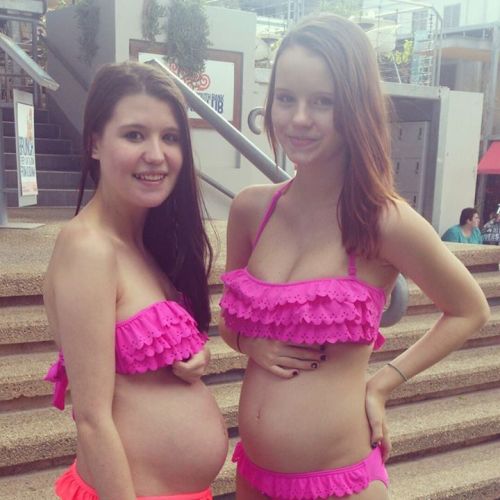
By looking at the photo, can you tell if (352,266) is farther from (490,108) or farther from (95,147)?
(490,108)

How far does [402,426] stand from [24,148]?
3.45 meters

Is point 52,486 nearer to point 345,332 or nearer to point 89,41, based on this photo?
point 345,332

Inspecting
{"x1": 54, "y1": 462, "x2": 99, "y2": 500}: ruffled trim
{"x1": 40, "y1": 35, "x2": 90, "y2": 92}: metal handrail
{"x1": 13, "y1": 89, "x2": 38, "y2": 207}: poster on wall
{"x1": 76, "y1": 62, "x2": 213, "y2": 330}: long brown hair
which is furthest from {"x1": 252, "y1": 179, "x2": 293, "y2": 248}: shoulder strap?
{"x1": 40, "y1": 35, "x2": 90, "y2": 92}: metal handrail

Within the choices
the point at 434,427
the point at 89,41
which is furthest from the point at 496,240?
the point at 434,427

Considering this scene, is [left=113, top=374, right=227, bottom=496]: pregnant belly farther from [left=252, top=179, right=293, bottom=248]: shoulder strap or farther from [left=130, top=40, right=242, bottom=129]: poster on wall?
[left=130, top=40, right=242, bottom=129]: poster on wall

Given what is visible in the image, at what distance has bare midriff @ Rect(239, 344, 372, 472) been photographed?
1652mm

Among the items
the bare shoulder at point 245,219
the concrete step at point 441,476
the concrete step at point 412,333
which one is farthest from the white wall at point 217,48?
the bare shoulder at point 245,219

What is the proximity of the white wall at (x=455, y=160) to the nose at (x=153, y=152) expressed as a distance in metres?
10.8

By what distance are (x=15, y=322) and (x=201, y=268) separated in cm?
174

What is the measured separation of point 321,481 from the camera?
1649 mm

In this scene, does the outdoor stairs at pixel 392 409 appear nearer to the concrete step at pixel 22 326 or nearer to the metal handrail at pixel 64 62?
the concrete step at pixel 22 326

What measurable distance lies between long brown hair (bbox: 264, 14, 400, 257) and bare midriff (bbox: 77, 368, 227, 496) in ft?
1.70

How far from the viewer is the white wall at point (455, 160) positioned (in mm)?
11867

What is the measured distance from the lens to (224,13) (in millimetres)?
8938
